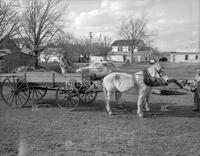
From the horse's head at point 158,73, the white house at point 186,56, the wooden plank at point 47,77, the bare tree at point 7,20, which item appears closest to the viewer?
the horse's head at point 158,73

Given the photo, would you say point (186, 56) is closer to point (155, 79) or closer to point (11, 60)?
point (11, 60)

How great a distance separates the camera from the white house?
85.8 metres

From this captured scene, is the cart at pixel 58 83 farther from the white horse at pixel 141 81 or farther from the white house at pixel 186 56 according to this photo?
the white house at pixel 186 56

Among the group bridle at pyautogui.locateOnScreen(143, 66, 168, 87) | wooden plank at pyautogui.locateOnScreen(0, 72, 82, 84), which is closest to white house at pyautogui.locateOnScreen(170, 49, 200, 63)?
bridle at pyautogui.locateOnScreen(143, 66, 168, 87)

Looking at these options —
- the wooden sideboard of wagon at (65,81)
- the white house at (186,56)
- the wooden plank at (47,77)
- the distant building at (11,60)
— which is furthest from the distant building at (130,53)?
the wooden plank at (47,77)

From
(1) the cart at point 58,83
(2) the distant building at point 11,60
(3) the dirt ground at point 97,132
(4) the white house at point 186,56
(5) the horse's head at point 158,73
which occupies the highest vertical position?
(4) the white house at point 186,56

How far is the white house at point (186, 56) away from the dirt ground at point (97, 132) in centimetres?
8182

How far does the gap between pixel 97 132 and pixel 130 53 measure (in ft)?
250

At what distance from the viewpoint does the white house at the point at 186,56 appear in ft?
282

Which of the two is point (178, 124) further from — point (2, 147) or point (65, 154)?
point (2, 147)

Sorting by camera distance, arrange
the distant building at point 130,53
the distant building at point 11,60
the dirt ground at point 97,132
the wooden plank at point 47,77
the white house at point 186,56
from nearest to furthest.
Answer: the dirt ground at point 97,132 < the wooden plank at point 47,77 < the distant building at point 11,60 < the distant building at point 130,53 < the white house at point 186,56

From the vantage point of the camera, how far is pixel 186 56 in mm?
87125

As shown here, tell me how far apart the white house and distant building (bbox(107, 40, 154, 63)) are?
26.9ft

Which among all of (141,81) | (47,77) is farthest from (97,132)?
(47,77)
